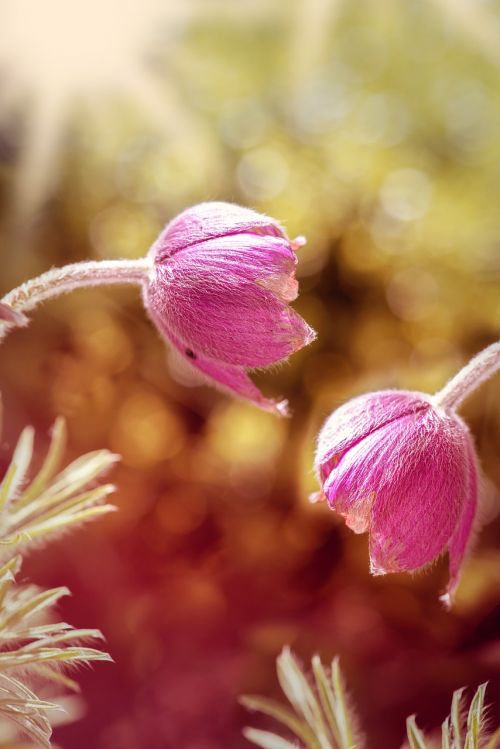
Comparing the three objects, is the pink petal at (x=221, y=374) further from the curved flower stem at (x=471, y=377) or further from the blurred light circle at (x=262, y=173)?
the blurred light circle at (x=262, y=173)

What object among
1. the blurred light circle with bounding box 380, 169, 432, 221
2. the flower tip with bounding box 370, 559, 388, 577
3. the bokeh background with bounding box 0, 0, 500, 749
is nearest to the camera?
the flower tip with bounding box 370, 559, 388, 577

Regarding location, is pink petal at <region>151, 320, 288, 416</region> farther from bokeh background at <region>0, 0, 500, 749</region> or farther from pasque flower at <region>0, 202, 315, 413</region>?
bokeh background at <region>0, 0, 500, 749</region>

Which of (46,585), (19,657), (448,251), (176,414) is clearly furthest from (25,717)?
(448,251)

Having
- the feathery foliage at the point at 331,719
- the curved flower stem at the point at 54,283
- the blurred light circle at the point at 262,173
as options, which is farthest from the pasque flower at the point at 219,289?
the blurred light circle at the point at 262,173

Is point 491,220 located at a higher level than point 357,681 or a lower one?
higher

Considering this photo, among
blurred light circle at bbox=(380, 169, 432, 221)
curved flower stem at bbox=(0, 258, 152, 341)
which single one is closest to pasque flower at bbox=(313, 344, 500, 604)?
curved flower stem at bbox=(0, 258, 152, 341)

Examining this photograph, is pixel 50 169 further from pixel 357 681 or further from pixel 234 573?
pixel 357 681
